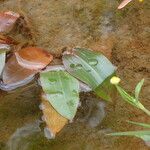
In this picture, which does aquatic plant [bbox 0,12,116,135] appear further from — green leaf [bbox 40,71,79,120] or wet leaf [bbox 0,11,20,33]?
wet leaf [bbox 0,11,20,33]

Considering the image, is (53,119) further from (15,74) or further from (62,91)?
(15,74)

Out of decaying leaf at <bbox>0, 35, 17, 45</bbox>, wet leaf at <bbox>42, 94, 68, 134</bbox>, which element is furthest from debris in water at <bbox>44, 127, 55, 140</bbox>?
decaying leaf at <bbox>0, 35, 17, 45</bbox>

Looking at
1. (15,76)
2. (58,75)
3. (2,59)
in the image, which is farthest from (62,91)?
(2,59)

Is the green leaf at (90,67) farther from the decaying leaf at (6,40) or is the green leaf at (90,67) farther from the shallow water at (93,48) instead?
the decaying leaf at (6,40)

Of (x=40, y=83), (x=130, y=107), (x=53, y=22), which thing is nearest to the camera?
(x=130, y=107)

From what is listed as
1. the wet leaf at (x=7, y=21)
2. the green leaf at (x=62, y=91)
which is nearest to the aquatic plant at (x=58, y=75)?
the green leaf at (x=62, y=91)

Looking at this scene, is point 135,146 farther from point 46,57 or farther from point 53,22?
point 53,22

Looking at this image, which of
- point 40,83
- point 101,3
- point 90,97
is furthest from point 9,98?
point 101,3
